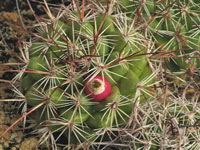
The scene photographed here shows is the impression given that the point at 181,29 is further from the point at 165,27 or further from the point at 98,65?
the point at 98,65

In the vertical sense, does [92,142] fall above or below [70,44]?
below

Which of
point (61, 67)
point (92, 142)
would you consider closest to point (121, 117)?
point (92, 142)

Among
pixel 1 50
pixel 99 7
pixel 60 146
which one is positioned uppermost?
pixel 99 7

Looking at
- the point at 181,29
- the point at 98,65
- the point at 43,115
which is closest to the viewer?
the point at 98,65

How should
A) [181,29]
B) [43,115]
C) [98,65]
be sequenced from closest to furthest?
[98,65]
[43,115]
[181,29]
